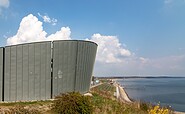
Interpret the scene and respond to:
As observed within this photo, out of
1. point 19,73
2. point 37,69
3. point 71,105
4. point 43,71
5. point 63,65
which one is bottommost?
point 71,105

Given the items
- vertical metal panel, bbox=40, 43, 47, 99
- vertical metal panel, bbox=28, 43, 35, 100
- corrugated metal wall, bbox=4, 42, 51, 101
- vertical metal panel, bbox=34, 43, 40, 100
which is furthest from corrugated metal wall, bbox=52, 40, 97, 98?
vertical metal panel, bbox=28, 43, 35, 100

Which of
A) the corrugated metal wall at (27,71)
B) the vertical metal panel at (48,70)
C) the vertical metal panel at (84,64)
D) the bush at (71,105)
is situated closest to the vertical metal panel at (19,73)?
the corrugated metal wall at (27,71)

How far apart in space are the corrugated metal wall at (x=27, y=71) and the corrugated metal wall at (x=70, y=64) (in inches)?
39.7

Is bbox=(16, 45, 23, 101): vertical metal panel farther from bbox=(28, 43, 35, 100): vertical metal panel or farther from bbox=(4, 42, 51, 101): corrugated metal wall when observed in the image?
bbox=(28, 43, 35, 100): vertical metal panel

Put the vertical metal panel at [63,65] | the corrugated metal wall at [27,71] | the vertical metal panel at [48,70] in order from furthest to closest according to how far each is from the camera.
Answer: the vertical metal panel at [63,65] → the vertical metal panel at [48,70] → the corrugated metal wall at [27,71]

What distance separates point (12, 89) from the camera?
22453 millimetres

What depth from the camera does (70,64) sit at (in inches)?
1047

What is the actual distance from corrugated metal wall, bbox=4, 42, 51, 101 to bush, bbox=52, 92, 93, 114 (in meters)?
10.6

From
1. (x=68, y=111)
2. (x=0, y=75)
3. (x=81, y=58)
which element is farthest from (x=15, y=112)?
(x=81, y=58)

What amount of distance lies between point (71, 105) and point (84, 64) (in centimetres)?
1755

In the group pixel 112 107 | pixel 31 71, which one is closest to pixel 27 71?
pixel 31 71

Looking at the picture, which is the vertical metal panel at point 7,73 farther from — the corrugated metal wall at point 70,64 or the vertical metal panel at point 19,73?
the corrugated metal wall at point 70,64

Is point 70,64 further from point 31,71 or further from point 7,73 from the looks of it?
point 7,73

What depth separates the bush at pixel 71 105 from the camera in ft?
41.0
